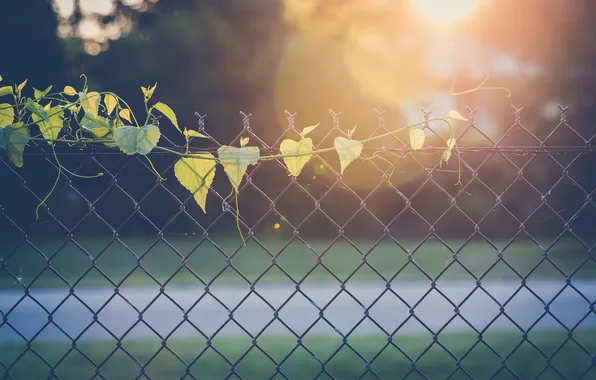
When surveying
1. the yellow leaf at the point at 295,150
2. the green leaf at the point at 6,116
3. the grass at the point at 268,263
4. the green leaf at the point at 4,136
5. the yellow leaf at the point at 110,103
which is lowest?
the green leaf at the point at 4,136

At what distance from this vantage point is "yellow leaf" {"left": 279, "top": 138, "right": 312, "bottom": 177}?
1.65 metres

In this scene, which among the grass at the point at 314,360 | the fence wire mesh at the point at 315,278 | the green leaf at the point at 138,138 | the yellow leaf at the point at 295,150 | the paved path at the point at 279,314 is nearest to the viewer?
the green leaf at the point at 138,138

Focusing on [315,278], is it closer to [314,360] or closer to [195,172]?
[314,360]

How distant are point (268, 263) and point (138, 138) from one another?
29.7ft

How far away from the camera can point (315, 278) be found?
8195mm

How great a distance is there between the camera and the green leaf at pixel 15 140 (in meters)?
1.67

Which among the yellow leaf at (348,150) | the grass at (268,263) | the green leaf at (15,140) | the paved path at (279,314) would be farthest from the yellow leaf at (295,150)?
the grass at (268,263)

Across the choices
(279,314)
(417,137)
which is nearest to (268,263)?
(279,314)

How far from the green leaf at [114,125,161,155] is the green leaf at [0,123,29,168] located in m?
0.33

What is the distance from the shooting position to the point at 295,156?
5.51 feet

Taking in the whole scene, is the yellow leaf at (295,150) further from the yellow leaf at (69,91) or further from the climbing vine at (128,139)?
the yellow leaf at (69,91)

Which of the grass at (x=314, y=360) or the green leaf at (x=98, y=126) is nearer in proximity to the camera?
the green leaf at (x=98, y=126)

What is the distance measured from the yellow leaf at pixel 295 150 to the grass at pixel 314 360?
5.87 ft

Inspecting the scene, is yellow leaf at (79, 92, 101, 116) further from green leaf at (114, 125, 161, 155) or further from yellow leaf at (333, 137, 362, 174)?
yellow leaf at (333, 137, 362, 174)
